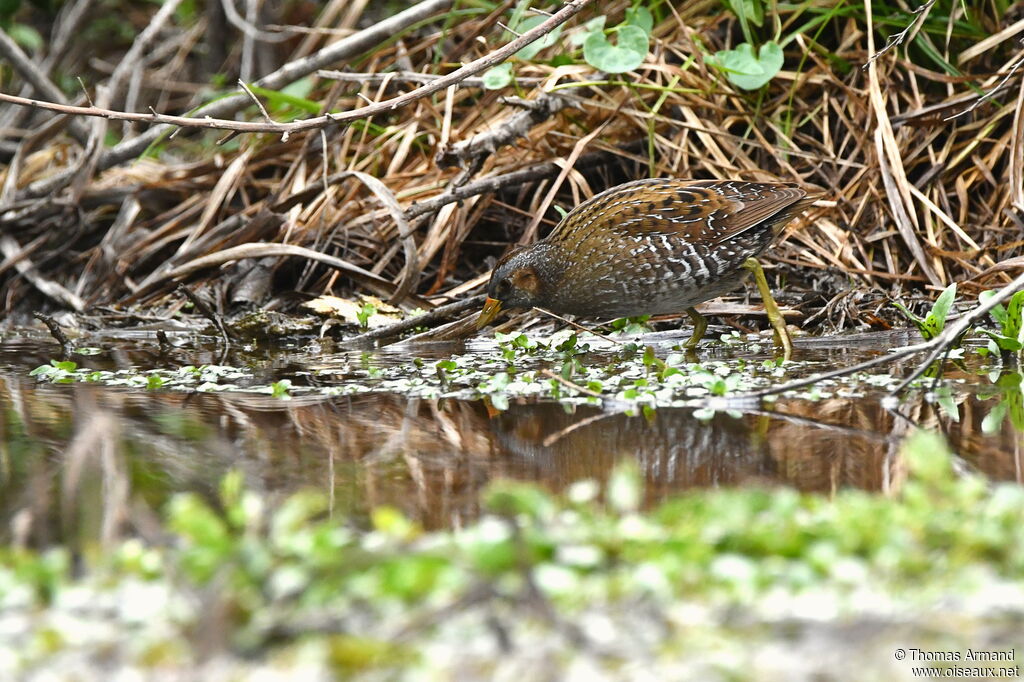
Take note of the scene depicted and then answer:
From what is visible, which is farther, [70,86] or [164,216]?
[70,86]

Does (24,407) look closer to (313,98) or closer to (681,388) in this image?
(681,388)

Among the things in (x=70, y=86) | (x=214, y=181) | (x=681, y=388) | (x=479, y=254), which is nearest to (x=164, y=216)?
(x=214, y=181)

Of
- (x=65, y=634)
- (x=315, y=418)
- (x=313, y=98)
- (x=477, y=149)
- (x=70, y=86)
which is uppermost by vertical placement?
(x=70, y=86)

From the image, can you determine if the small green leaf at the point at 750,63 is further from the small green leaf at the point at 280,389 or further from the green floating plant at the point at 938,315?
the small green leaf at the point at 280,389

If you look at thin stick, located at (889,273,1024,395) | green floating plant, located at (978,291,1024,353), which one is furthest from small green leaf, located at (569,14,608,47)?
thin stick, located at (889,273,1024,395)

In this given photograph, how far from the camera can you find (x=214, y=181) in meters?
6.26

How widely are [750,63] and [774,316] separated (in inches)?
56.9

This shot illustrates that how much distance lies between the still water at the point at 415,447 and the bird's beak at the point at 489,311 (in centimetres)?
116

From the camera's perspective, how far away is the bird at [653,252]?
4.25 m

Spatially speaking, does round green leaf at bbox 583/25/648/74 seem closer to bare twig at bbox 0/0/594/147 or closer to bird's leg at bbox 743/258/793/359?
bare twig at bbox 0/0/594/147

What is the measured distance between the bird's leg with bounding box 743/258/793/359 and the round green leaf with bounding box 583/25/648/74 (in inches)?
42.9

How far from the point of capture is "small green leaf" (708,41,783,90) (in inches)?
197

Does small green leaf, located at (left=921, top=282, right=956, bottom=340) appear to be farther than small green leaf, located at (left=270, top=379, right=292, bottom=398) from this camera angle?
Yes

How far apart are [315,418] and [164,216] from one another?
139 inches
